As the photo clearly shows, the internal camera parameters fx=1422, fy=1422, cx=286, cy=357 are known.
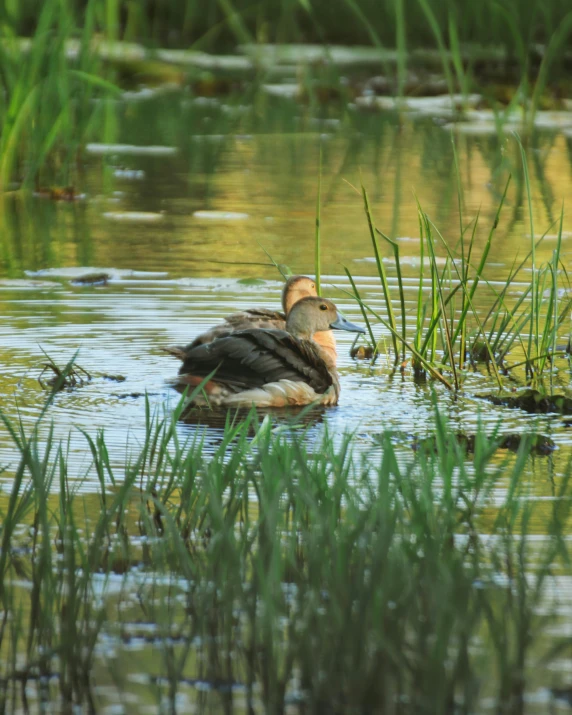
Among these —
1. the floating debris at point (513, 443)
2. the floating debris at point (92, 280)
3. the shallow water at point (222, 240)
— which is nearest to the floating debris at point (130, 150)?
the shallow water at point (222, 240)

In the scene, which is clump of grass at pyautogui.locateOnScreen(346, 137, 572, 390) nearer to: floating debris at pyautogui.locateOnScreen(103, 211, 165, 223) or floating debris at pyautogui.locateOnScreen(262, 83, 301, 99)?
floating debris at pyautogui.locateOnScreen(103, 211, 165, 223)

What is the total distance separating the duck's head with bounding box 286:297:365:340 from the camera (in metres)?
6.78

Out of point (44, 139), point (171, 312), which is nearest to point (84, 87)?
point (44, 139)

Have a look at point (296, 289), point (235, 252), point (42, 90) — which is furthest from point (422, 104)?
point (296, 289)

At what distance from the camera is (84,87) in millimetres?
11750

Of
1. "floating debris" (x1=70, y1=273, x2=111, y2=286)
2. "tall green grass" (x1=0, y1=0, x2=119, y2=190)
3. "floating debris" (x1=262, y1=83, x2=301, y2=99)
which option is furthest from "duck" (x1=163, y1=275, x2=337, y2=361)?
"floating debris" (x1=262, y1=83, x2=301, y2=99)

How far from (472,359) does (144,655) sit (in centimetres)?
371

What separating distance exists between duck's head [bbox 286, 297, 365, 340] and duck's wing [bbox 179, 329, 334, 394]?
52 centimetres

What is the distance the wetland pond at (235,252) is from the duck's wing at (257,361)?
0.61 ft

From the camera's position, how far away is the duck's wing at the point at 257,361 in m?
5.98

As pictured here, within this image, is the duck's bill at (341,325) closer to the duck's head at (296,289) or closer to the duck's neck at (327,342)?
the duck's neck at (327,342)

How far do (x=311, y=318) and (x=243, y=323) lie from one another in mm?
382

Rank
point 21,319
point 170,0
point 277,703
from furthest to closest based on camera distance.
Answer: point 170,0 → point 21,319 → point 277,703

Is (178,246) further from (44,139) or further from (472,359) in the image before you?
(472,359)
